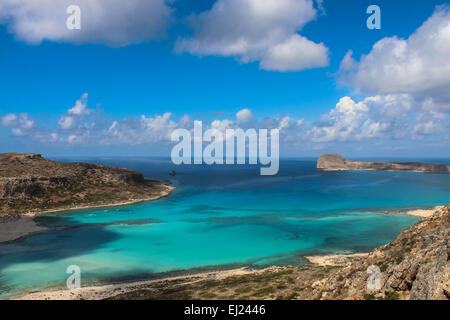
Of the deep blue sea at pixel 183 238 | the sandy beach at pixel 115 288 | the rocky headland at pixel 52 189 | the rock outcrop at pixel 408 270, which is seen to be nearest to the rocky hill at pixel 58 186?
the rocky headland at pixel 52 189

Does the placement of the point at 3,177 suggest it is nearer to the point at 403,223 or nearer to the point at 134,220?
the point at 134,220

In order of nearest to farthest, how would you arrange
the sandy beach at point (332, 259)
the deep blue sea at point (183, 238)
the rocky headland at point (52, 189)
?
the deep blue sea at point (183, 238) < the sandy beach at point (332, 259) < the rocky headland at point (52, 189)

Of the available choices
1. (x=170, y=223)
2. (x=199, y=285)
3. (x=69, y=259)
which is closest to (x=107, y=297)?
(x=199, y=285)

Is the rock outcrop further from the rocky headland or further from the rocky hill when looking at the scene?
the rocky hill

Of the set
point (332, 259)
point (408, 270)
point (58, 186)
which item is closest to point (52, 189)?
point (58, 186)

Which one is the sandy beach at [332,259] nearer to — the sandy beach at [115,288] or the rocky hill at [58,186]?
the sandy beach at [115,288]

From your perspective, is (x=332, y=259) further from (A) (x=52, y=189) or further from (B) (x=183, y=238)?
(A) (x=52, y=189)

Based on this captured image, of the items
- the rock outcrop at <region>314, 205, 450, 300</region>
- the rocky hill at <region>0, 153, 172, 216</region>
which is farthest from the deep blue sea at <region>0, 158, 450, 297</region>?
the rock outcrop at <region>314, 205, 450, 300</region>

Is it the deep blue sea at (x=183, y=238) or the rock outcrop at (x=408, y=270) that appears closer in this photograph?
the rock outcrop at (x=408, y=270)
